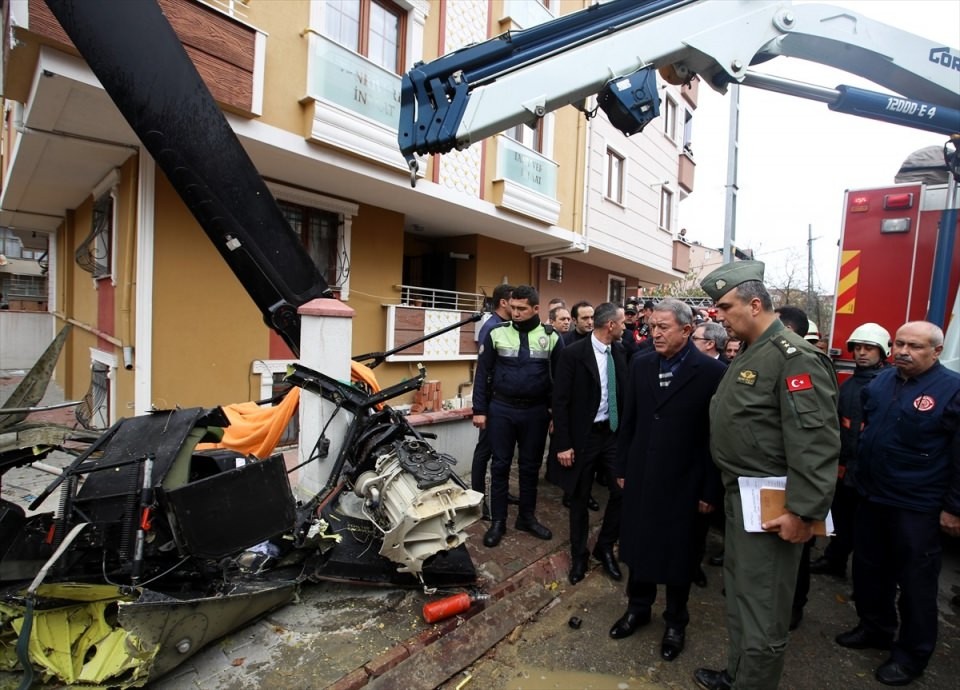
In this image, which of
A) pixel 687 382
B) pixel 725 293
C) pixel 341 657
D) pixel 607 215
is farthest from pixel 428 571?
pixel 607 215

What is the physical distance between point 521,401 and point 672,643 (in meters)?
1.85

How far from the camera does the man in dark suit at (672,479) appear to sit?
2688mm

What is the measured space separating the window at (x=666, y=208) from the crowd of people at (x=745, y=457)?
36.5 ft

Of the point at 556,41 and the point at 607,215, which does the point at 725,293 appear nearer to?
the point at 556,41

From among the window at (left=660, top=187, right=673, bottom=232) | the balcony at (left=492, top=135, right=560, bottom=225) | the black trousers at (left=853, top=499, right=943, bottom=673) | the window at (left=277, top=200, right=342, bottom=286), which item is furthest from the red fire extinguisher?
the window at (left=660, top=187, right=673, bottom=232)

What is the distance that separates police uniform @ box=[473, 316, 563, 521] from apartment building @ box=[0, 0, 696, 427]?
3.70 meters

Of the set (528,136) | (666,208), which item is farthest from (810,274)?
(528,136)

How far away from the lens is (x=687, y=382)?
8.95ft

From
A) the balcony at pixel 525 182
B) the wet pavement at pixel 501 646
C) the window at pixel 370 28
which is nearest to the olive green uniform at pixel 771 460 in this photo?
the wet pavement at pixel 501 646

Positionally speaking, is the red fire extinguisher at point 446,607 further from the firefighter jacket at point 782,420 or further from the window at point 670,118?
the window at point 670,118

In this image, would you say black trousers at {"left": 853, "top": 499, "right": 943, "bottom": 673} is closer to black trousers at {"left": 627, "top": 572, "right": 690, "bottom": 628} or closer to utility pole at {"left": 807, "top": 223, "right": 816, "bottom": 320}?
black trousers at {"left": 627, "top": 572, "right": 690, "bottom": 628}

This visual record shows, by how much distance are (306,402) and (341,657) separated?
1.74 m

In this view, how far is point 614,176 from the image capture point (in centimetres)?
1217

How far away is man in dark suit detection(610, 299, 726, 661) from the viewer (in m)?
2.69
